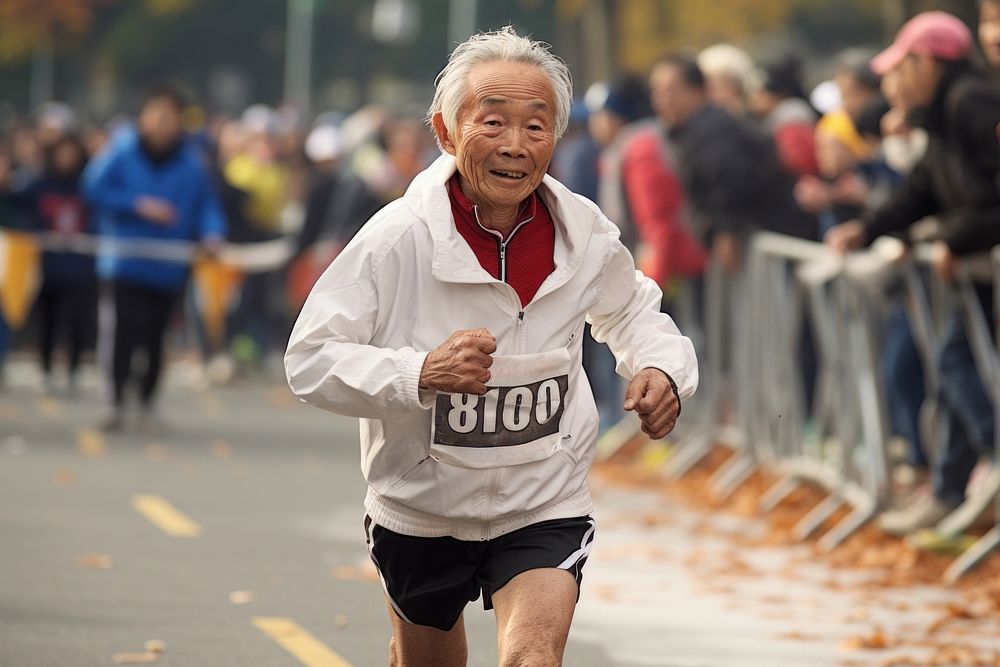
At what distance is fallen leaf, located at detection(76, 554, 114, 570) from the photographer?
29.2 feet

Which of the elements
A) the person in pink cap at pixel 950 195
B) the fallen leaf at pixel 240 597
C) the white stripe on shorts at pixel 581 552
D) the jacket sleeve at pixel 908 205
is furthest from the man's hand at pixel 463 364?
the jacket sleeve at pixel 908 205

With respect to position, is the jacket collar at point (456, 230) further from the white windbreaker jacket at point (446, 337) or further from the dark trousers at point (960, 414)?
the dark trousers at point (960, 414)

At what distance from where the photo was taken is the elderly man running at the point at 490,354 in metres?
4.80

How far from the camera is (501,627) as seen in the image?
485 centimetres

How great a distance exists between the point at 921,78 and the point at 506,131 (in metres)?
4.53

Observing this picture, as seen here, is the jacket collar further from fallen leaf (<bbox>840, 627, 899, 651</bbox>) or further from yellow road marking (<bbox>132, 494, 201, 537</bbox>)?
yellow road marking (<bbox>132, 494, 201, 537</bbox>)

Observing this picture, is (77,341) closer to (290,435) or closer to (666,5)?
(290,435)

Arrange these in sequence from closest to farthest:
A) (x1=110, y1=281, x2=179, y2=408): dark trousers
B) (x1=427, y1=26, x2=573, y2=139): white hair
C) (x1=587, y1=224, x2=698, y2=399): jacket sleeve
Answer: (x1=427, y1=26, x2=573, y2=139): white hair
(x1=587, y1=224, x2=698, y2=399): jacket sleeve
(x1=110, y1=281, x2=179, y2=408): dark trousers

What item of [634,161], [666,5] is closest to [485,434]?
[634,161]

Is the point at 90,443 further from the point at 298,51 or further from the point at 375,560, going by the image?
the point at 298,51

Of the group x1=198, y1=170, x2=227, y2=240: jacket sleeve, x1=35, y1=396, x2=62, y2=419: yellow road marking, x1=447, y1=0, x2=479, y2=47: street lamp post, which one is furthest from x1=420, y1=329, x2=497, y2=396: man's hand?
x1=447, y1=0, x2=479, y2=47: street lamp post

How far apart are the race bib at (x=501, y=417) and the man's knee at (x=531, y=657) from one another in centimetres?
45

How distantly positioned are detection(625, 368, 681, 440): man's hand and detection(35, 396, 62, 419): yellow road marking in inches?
447

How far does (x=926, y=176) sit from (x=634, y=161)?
3.62 metres
